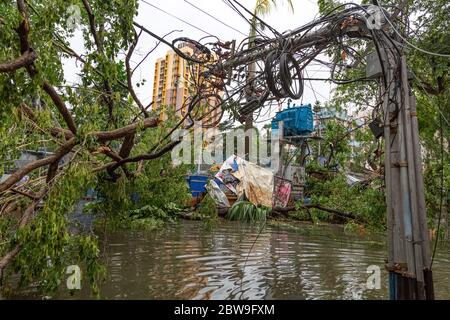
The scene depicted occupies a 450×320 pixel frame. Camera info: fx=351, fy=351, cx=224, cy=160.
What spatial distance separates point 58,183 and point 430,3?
757cm

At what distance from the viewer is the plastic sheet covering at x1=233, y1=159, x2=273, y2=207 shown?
1433 cm

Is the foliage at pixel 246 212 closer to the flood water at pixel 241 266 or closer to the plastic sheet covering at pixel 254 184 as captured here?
the plastic sheet covering at pixel 254 184

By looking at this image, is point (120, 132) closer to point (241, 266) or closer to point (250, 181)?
point (241, 266)

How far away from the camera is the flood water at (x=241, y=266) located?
4.70m

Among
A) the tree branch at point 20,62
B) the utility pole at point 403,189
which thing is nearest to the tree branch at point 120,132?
the tree branch at point 20,62

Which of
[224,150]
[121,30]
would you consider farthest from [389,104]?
[224,150]

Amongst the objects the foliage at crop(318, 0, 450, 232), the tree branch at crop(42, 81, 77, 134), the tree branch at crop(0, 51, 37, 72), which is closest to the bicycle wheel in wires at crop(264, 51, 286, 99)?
the foliage at crop(318, 0, 450, 232)

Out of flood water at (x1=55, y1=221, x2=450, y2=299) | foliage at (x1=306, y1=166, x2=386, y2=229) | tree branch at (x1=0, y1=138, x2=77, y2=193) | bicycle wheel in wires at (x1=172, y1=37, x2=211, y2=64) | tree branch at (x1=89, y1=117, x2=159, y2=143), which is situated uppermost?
bicycle wheel in wires at (x1=172, y1=37, x2=211, y2=64)

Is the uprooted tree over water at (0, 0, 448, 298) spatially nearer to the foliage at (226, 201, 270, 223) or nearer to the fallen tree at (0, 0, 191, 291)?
the fallen tree at (0, 0, 191, 291)

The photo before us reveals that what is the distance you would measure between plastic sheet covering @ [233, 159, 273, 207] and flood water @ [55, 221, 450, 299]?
13.6ft

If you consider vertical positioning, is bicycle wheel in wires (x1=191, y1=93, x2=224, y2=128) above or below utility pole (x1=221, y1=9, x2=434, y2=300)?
above

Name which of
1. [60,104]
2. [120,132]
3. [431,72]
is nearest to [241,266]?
[120,132]

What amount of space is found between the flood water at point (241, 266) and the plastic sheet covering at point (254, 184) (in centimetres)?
413
